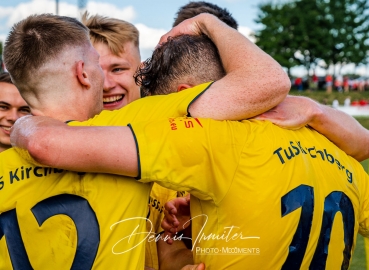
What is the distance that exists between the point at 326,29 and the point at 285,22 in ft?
16.2

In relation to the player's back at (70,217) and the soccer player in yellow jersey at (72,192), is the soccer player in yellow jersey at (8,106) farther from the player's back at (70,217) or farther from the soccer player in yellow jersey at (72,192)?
the player's back at (70,217)

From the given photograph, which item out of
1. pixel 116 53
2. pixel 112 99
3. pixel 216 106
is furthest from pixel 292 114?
pixel 112 99

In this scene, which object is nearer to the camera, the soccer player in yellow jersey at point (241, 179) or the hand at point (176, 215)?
the soccer player in yellow jersey at point (241, 179)

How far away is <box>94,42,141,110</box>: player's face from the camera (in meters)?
5.01

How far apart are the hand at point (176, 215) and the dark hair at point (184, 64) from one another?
62 centimetres

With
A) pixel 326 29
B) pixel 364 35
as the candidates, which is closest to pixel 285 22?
pixel 326 29

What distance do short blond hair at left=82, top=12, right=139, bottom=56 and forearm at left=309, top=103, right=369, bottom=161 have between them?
2.60 m

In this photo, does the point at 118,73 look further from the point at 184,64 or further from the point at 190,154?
the point at 190,154

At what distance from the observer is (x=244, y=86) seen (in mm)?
2500

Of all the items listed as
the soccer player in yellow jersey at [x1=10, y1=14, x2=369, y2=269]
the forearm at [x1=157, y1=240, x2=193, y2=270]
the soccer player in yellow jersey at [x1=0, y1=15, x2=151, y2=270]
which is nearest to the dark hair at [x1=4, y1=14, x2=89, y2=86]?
the soccer player in yellow jersey at [x1=0, y1=15, x2=151, y2=270]

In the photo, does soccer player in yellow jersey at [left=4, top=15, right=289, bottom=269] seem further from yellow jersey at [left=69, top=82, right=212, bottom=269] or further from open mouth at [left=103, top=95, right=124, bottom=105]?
open mouth at [left=103, top=95, right=124, bottom=105]

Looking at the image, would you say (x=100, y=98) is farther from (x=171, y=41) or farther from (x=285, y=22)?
(x=285, y=22)

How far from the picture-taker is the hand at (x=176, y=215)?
2.92 metres

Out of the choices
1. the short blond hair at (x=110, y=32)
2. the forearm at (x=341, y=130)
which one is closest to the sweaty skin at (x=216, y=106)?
the forearm at (x=341, y=130)
